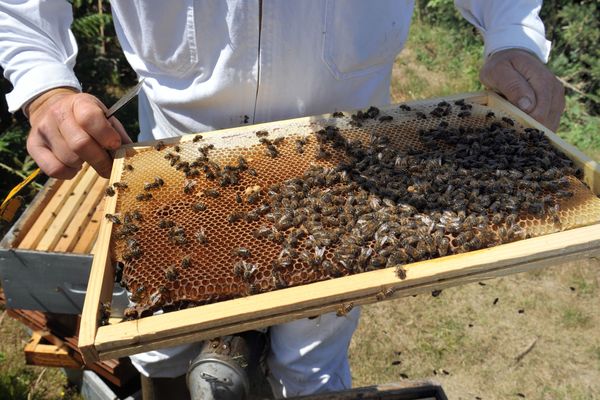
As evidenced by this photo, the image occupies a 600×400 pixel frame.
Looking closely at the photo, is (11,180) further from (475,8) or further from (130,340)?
(475,8)

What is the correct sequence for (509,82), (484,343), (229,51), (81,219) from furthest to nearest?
(484,343)
(81,219)
(509,82)
(229,51)

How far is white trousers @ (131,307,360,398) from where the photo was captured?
3.81m

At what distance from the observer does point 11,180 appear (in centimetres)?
629

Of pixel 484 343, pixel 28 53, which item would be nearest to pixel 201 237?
pixel 28 53

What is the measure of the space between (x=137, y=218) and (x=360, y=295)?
1.24 meters

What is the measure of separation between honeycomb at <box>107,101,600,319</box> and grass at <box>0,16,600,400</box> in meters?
2.64

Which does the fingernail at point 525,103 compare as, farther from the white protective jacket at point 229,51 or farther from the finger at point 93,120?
the finger at point 93,120

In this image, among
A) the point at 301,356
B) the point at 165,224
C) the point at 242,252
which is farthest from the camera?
the point at 301,356

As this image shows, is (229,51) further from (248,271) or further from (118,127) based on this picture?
(248,271)

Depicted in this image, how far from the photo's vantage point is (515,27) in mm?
3625

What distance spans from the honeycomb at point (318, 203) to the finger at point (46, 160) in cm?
33

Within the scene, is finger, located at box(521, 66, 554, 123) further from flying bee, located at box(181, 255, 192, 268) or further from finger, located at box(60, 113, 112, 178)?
finger, located at box(60, 113, 112, 178)

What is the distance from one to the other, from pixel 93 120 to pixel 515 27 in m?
2.84

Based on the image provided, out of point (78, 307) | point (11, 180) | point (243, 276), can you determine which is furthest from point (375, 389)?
point (11, 180)
